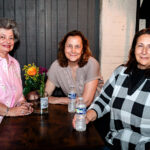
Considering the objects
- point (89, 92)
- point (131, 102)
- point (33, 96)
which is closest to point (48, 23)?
point (89, 92)

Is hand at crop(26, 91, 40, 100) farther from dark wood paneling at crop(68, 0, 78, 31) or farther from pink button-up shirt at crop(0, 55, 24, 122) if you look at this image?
dark wood paneling at crop(68, 0, 78, 31)

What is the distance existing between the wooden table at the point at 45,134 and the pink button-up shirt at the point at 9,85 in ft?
1.20

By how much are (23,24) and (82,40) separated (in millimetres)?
859

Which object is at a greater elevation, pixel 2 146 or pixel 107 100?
pixel 107 100

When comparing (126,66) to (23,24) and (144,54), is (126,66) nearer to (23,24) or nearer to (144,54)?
(144,54)

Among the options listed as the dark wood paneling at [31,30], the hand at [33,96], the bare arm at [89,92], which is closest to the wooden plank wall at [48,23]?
the dark wood paneling at [31,30]

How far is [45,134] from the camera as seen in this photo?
1.14 metres

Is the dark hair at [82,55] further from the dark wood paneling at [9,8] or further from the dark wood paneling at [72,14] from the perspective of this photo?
the dark wood paneling at [9,8]

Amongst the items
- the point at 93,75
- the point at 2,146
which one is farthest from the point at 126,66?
the point at 2,146

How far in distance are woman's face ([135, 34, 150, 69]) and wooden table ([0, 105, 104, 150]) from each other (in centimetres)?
56

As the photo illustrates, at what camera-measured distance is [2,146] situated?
3.33 feet

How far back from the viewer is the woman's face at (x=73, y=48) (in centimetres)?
189

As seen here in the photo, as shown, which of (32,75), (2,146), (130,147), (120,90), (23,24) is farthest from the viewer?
(23,24)

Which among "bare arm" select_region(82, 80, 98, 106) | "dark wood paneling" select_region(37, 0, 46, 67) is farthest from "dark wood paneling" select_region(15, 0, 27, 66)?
"bare arm" select_region(82, 80, 98, 106)
